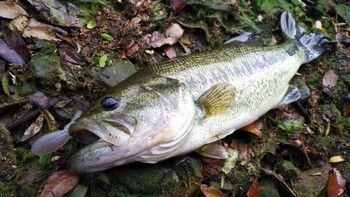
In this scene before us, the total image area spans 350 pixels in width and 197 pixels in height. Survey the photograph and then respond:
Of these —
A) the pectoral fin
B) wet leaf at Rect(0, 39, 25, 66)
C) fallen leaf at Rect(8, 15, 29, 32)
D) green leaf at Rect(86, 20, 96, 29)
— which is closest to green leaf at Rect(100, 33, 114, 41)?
green leaf at Rect(86, 20, 96, 29)

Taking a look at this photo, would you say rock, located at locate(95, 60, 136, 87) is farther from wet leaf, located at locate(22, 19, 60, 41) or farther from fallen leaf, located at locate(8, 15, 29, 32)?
fallen leaf, located at locate(8, 15, 29, 32)

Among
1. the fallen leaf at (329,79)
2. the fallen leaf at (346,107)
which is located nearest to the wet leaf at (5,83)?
the fallen leaf at (329,79)

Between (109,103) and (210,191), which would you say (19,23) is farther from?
(210,191)

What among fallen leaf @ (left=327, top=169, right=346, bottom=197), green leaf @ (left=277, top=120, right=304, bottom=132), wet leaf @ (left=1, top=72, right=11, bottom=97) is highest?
wet leaf @ (left=1, top=72, right=11, bottom=97)

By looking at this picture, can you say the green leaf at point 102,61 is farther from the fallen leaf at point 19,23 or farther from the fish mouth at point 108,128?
the fish mouth at point 108,128

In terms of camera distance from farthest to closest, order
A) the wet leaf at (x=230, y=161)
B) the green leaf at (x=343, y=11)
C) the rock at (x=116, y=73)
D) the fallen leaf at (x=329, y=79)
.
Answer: the green leaf at (x=343, y=11) < the fallen leaf at (x=329, y=79) < the rock at (x=116, y=73) < the wet leaf at (x=230, y=161)

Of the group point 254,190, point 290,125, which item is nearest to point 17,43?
point 254,190
